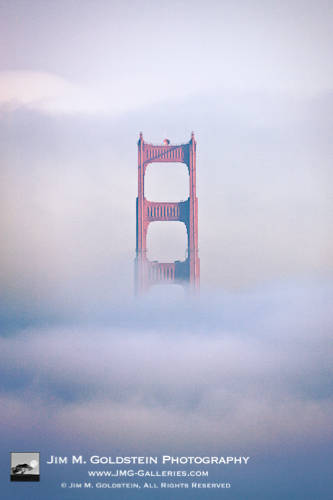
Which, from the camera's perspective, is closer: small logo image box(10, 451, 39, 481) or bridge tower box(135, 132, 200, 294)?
small logo image box(10, 451, 39, 481)

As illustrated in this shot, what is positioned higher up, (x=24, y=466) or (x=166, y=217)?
(x=166, y=217)

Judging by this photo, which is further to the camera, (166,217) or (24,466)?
(166,217)

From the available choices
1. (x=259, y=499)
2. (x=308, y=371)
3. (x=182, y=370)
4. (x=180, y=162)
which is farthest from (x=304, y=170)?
(x=259, y=499)

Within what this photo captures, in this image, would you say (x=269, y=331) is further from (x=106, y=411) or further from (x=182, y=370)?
(x=106, y=411)

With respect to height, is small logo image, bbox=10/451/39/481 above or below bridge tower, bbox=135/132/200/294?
below
